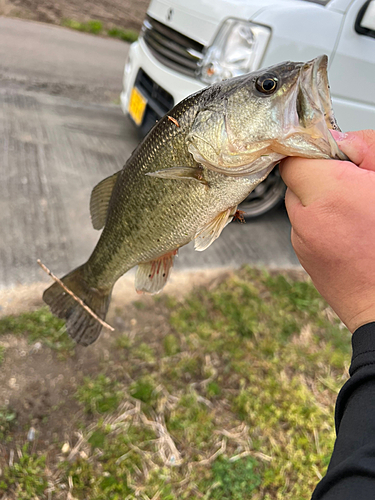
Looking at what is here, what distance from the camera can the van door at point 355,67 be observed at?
3.06m

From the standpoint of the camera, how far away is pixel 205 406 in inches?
91.0

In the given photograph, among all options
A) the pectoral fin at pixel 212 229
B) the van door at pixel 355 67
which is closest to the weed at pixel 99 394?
the pectoral fin at pixel 212 229

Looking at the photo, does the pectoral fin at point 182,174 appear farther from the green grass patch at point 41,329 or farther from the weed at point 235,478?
the weed at point 235,478

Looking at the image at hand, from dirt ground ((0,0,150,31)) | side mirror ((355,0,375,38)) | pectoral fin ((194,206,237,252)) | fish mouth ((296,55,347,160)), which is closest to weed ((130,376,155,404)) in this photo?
pectoral fin ((194,206,237,252))

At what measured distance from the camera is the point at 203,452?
211cm

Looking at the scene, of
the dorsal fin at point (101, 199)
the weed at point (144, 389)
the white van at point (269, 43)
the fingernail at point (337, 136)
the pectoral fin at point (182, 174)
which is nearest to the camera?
the fingernail at point (337, 136)

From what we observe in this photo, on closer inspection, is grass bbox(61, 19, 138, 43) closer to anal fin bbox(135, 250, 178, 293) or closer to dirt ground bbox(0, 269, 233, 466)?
dirt ground bbox(0, 269, 233, 466)

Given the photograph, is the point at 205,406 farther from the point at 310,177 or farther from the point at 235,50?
the point at 235,50

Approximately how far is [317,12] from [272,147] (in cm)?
251

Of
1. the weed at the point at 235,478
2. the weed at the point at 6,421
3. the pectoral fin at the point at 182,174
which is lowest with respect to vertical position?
the weed at the point at 235,478

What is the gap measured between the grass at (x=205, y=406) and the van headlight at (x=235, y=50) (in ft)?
5.71

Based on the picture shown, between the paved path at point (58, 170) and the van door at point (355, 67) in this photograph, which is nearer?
the paved path at point (58, 170)

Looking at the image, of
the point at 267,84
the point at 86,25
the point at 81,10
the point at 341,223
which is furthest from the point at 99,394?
the point at 81,10

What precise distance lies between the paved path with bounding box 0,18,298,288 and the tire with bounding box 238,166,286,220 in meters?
0.20
